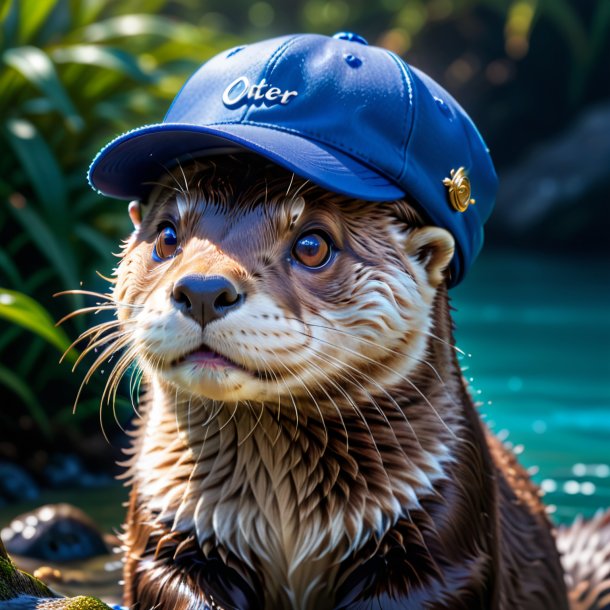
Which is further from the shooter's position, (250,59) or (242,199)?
(250,59)

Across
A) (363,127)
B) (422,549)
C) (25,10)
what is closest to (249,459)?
(422,549)

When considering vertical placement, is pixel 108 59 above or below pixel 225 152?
above

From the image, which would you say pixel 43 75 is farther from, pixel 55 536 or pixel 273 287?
pixel 273 287

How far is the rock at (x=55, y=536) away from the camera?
3.64 metres

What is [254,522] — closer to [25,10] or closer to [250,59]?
[250,59]

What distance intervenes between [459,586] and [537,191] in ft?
32.9

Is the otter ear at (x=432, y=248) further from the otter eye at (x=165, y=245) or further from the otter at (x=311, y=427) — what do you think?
the otter eye at (x=165, y=245)

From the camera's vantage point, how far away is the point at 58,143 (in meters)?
5.21

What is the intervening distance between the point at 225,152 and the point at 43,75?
2.64m

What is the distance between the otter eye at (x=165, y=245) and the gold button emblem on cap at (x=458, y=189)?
Result: 0.56 metres

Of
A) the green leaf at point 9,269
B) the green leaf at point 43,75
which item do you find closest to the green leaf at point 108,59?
the green leaf at point 43,75

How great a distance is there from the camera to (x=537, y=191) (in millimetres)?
12008

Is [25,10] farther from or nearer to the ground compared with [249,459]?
farther from the ground

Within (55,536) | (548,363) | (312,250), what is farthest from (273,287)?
(548,363)
